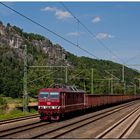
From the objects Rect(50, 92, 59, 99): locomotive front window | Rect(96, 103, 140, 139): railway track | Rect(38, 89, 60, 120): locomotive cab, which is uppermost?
→ Rect(50, 92, 59, 99): locomotive front window

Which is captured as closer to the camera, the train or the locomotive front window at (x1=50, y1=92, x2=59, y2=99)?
the train

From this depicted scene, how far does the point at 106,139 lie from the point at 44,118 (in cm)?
1341

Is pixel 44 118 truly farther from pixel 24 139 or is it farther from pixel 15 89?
pixel 15 89

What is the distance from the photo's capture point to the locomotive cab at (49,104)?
105 feet

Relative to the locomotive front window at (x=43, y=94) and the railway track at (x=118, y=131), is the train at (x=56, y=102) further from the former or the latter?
the railway track at (x=118, y=131)

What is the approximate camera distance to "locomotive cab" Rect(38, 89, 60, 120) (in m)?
32.0

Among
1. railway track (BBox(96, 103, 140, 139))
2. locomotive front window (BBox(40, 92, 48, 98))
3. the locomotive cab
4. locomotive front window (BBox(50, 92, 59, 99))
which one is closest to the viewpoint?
railway track (BBox(96, 103, 140, 139))

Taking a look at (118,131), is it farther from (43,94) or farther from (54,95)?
(43,94)

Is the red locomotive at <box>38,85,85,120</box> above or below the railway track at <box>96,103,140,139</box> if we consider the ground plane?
above

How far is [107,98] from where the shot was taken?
65.9m

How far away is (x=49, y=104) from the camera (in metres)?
32.2

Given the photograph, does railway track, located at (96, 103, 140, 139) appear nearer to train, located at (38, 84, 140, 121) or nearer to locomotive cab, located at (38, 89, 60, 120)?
train, located at (38, 84, 140, 121)

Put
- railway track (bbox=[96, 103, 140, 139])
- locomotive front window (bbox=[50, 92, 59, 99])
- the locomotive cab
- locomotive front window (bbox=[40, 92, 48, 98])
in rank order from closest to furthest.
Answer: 1. railway track (bbox=[96, 103, 140, 139])
2. the locomotive cab
3. locomotive front window (bbox=[50, 92, 59, 99])
4. locomotive front window (bbox=[40, 92, 48, 98])

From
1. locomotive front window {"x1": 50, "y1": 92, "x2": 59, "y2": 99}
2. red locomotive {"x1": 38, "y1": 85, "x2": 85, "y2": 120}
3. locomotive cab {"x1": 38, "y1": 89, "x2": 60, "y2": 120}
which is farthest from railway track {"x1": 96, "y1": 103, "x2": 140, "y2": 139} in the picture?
locomotive front window {"x1": 50, "y1": 92, "x2": 59, "y2": 99}
